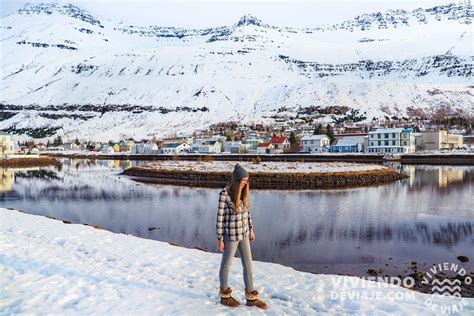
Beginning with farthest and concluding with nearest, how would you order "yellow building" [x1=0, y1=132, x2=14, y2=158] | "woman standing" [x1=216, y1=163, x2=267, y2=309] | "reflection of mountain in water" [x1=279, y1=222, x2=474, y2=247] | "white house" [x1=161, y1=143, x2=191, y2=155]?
"white house" [x1=161, y1=143, x2=191, y2=155], "yellow building" [x1=0, y1=132, x2=14, y2=158], "reflection of mountain in water" [x1=279, y1=222, x2=474, y2=247], "woman standing" [x1=216, y1=163, x2=267, y2=309]

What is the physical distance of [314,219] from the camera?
18.3m

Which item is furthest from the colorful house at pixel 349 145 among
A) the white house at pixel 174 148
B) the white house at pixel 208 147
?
the white house at pixel 174 148

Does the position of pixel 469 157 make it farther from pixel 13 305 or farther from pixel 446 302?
pixel 13 305

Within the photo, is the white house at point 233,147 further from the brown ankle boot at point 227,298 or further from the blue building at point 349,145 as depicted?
the brown ankle boot at point 227,298

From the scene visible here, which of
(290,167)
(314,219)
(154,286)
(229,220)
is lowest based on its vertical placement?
(314,219)

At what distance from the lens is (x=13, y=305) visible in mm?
6109

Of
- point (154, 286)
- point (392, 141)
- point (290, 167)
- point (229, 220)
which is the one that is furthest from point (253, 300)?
point (392, 141)

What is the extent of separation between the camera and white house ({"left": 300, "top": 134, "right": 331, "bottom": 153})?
→ 95188 mm

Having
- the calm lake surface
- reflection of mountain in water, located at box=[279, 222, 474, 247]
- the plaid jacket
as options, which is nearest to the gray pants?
the plaid jacket
